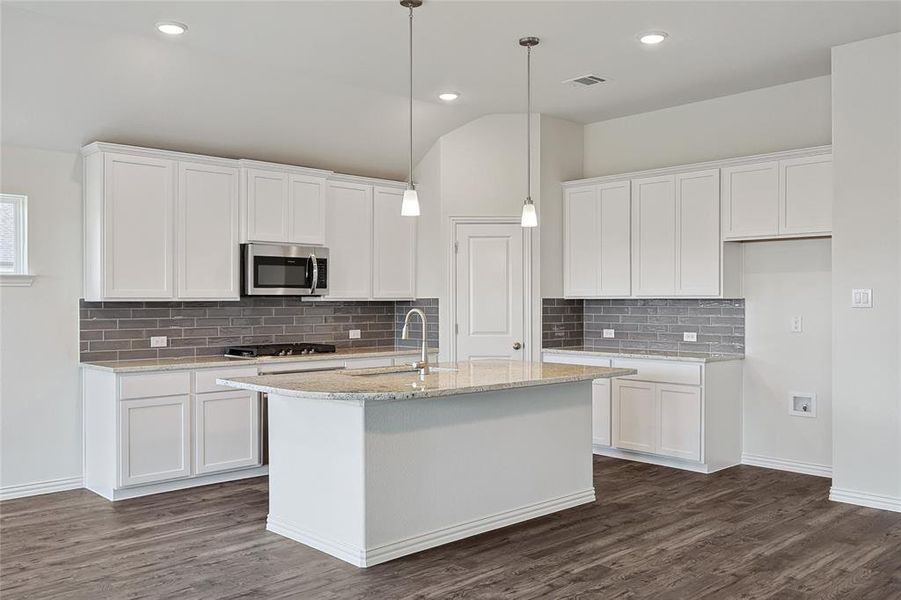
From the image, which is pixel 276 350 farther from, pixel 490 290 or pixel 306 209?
pixel 490 290

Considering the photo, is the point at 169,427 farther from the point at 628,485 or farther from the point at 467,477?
the point at 628,485

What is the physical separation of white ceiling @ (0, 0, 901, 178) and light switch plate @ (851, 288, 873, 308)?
1.61m

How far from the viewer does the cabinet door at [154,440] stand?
521cm

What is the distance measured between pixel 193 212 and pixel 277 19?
6.03 ft

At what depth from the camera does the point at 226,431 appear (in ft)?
18.7

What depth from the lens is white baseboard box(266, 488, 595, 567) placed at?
393 cm

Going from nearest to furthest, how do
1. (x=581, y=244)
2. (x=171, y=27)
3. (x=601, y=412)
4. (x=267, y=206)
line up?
1. (x=171, y=27)
2. (x=267, y=206)
3. (x=601, y=412)
4. (x=581, y=244)

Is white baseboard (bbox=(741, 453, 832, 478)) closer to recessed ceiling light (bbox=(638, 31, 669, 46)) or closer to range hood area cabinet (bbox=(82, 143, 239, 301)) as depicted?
recessed ceiling light (bbox=(638, 31, 669, 46))

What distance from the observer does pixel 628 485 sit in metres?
5.62

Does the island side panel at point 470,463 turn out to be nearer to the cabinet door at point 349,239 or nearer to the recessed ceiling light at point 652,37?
the recessed ceiling light at point 652,37

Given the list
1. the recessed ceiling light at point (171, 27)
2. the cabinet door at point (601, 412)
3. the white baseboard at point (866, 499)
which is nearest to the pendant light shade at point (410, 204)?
the recessed ceiling light at point (171, 27)

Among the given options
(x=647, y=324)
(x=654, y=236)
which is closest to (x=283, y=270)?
(x=654, y=236)

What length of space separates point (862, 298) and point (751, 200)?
3.89ft

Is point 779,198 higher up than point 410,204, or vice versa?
point 779,198
